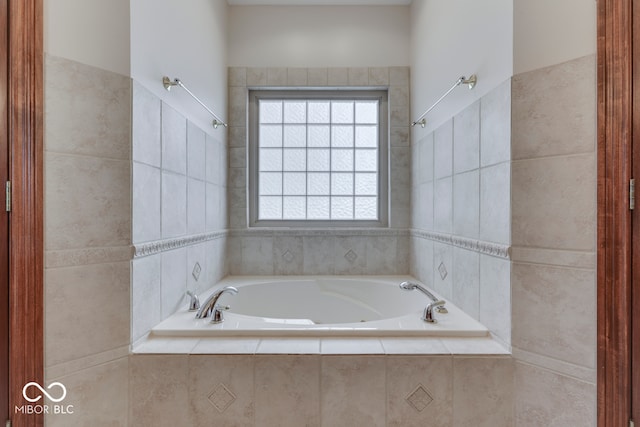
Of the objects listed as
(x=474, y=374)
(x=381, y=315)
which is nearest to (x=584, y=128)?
(x=474, y=374)

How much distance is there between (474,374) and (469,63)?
135 centimetres

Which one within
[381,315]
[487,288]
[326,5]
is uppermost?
[326,5]

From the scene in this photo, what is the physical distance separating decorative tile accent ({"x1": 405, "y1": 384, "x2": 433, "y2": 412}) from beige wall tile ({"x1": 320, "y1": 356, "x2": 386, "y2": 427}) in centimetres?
10

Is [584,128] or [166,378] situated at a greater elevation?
[584,128]

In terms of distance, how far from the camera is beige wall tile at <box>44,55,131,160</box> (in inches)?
42.9

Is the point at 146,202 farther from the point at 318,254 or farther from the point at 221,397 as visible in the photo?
the point at 318,254

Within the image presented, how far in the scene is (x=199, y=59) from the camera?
1873 millimetres

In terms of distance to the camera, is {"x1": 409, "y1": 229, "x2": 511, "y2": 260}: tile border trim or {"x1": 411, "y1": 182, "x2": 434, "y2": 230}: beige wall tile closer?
{"x1": 409, "y1": 229, "x2": 511, "y2": 260}: tile border trim

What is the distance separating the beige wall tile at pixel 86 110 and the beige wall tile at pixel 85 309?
0.44 m

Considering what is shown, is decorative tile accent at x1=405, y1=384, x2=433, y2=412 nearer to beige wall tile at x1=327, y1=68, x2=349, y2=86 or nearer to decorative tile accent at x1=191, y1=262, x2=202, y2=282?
decorative tile accent at x1=191, y1=262, x2=202, y2=282

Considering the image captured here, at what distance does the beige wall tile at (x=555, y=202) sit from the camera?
106 cm

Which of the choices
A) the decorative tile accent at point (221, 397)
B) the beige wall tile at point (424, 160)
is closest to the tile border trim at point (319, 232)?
the beige wall tile at point (424, 160)

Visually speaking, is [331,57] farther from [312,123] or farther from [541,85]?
[541,85]

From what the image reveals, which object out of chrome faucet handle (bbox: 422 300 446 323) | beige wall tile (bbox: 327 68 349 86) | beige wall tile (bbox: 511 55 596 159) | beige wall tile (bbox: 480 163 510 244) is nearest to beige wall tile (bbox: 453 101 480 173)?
beige wall tile (bbox: 480 163 510 244)
